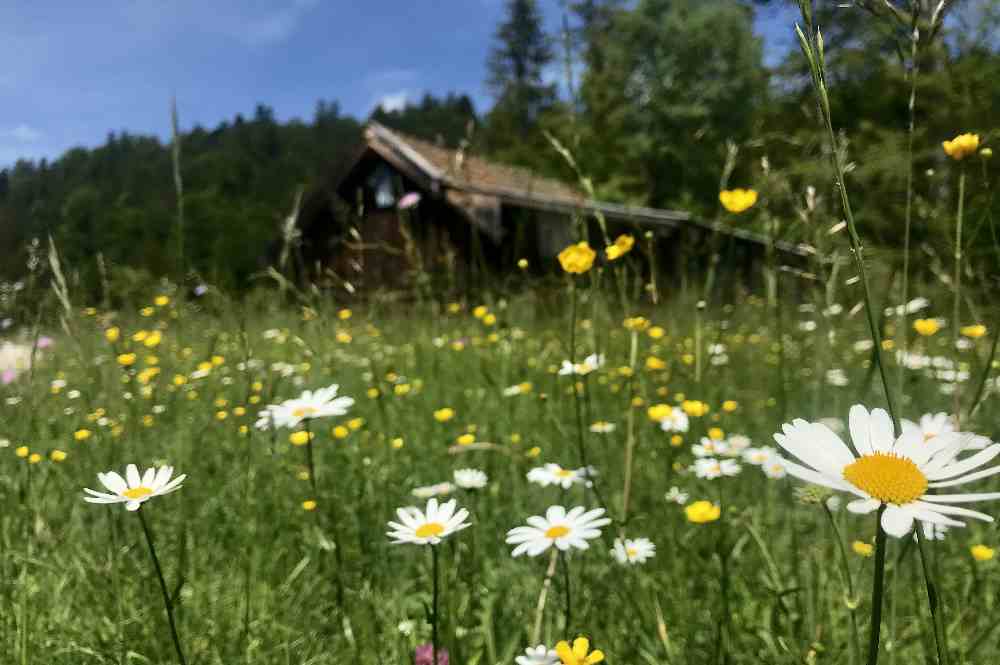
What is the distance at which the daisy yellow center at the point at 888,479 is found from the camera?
0.51 metres

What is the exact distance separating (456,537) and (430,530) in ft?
0.81

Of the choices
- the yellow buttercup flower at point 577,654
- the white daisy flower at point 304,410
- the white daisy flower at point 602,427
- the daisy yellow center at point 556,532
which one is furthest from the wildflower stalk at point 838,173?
the white daisy flower at point 602,427

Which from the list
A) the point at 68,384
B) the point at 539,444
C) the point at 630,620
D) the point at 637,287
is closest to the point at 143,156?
the point at 68,384

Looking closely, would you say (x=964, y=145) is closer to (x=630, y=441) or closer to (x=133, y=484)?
(x=630, y=441)

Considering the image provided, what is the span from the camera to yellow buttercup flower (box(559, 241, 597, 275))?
1.16 meters

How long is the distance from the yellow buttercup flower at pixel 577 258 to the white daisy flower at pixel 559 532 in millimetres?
396

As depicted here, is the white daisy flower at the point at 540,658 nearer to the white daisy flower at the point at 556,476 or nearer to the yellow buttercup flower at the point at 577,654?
the yellow buttercup flower at the point at 577,654

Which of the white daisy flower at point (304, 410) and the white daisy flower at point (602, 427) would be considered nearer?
the white daisy flower at point (304, 410)

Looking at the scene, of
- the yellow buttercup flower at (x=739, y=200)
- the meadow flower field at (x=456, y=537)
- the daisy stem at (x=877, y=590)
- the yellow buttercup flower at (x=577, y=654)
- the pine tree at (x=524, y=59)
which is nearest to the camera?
the daisy stem at (x=877, y=590)

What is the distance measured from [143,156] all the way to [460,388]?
1.69 m

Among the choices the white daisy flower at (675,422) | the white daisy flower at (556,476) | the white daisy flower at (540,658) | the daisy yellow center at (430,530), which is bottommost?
the white daisy flower at (540,658)

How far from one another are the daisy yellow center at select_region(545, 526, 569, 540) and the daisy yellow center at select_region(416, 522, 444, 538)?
15 centimetres

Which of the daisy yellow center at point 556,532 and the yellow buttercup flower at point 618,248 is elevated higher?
the yellow buttercup flower at point 618,248

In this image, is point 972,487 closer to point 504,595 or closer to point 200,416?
point 504,595
